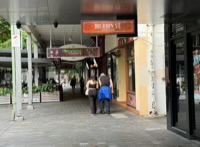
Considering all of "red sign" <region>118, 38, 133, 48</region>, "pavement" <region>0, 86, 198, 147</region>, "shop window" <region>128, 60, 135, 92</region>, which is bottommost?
"pavement" <region>0, 86, 198, 147</region>

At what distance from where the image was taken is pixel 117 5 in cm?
774

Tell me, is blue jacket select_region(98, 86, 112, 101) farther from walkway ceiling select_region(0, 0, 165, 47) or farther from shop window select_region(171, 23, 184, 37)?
shop window select_region(171, 23, 184, 37)

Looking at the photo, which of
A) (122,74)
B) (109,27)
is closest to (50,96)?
(122,74)

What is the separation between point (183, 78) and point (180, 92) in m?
0.53

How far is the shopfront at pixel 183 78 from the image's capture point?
8852 mm

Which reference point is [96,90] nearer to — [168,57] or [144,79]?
[144,79]

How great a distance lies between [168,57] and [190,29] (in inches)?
63.3

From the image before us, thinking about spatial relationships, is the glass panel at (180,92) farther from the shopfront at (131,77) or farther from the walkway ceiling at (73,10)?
the shopfront at (131,77)

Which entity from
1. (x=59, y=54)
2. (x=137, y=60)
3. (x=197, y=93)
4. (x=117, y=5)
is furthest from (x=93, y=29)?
(x=59, y=54)

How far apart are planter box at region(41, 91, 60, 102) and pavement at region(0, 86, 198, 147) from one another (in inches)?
274

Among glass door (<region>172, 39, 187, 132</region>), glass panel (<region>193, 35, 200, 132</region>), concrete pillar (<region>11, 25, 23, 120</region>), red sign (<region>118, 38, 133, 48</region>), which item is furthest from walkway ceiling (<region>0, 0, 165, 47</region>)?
red sign (<region>118, 38, 133, 48</region>)

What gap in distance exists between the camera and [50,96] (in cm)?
2175

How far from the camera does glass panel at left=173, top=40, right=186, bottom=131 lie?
31.2 ft

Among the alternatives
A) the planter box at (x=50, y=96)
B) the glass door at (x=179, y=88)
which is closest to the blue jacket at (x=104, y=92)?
the glass door at (x=179, y=88)
